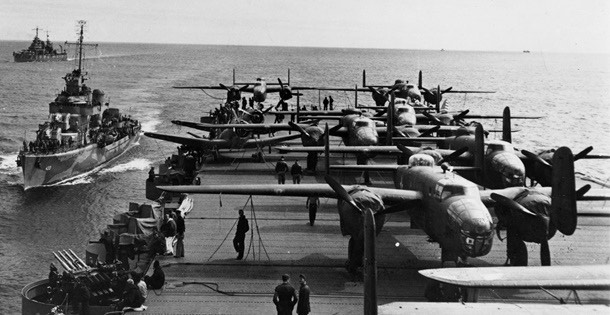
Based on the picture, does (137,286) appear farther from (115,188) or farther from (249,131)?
(115,188)

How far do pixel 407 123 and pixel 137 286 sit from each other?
1197 inches

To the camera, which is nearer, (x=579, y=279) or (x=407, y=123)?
(x=579, y=279)

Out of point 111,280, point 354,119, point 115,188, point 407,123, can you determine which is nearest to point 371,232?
point 111,280

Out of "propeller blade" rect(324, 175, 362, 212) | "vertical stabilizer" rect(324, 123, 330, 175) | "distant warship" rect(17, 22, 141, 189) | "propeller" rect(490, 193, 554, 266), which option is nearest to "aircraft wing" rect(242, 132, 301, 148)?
"vertical stabilizer" rect(324, 123, 330, 175)

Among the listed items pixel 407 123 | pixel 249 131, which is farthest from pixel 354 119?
pixel 249 131

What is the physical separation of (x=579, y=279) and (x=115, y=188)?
151ft

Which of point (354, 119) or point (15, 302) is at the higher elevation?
point (354, 119)

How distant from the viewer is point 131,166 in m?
63.9

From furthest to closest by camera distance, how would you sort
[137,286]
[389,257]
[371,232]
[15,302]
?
[15,302], [389,257], [137,286], [371,232]

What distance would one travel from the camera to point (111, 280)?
2016 cm

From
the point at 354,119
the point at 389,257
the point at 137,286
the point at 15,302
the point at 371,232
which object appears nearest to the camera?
the point at 371,232

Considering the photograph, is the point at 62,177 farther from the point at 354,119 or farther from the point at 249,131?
the point at 354,119

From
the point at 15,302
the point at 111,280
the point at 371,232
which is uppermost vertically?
the point at 371,232

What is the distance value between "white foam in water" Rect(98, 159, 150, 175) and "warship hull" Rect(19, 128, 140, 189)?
1.11 m
